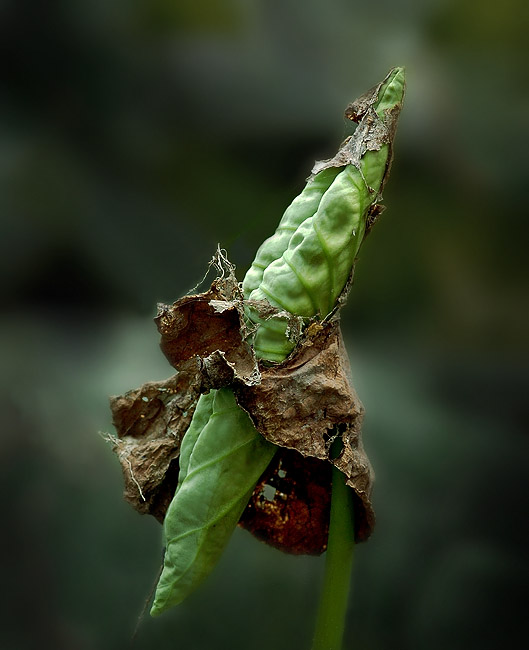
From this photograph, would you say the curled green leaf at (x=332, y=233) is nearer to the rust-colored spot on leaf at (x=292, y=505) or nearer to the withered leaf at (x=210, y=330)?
the withered leaf at (x=210, y=330)

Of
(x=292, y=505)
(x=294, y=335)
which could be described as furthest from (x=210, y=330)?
(x=292, y=505)

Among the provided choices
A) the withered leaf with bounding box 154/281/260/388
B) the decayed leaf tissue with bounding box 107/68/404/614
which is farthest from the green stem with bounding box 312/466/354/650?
the withered leaf with bounding box 154/281/260/388

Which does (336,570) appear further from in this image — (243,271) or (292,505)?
(243,271)

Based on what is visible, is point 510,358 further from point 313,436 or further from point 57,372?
point 57,372

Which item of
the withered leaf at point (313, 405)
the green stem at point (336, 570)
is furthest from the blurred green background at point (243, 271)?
the withered leaf at point (313, 405)

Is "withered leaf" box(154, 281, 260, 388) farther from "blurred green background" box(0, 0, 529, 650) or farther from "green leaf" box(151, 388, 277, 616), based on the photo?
"blurred green background" box(0, 0, 529, 650)
